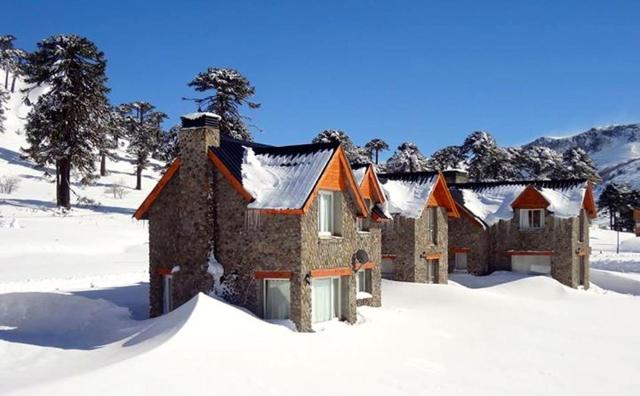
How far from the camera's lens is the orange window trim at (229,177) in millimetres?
18747

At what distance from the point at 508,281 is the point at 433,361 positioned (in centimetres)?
2021

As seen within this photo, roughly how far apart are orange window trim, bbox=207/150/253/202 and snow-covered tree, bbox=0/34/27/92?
108256 millimetres

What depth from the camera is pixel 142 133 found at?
6800cm

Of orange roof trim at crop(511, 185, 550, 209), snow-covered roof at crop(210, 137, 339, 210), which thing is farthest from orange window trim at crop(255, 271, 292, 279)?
orange roof trim at crop(511, 185, 550, 209)

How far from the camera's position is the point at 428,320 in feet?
74.4

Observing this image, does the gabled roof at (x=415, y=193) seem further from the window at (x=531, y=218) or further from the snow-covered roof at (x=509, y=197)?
the window at (x=531, y=218)

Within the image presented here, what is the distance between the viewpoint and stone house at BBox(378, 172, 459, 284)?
102 ft

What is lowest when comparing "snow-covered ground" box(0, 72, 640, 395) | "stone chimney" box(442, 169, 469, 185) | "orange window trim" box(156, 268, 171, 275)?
"snow-covered ground" box(0, 72, 640, 395)

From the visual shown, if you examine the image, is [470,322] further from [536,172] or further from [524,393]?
[536,172]

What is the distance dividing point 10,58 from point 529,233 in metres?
112

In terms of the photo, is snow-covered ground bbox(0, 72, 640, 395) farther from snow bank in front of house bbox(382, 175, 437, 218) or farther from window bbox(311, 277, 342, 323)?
snow bank in front of house bbox(382, 175, 437, 218)

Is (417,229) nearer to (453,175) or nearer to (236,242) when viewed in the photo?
(453,175)

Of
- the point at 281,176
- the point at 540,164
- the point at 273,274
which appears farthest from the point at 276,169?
the point at 540,164

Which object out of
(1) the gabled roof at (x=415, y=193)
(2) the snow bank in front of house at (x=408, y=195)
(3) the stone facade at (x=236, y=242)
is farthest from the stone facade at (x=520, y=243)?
(3) the stone facade at (x=236, y=242)
